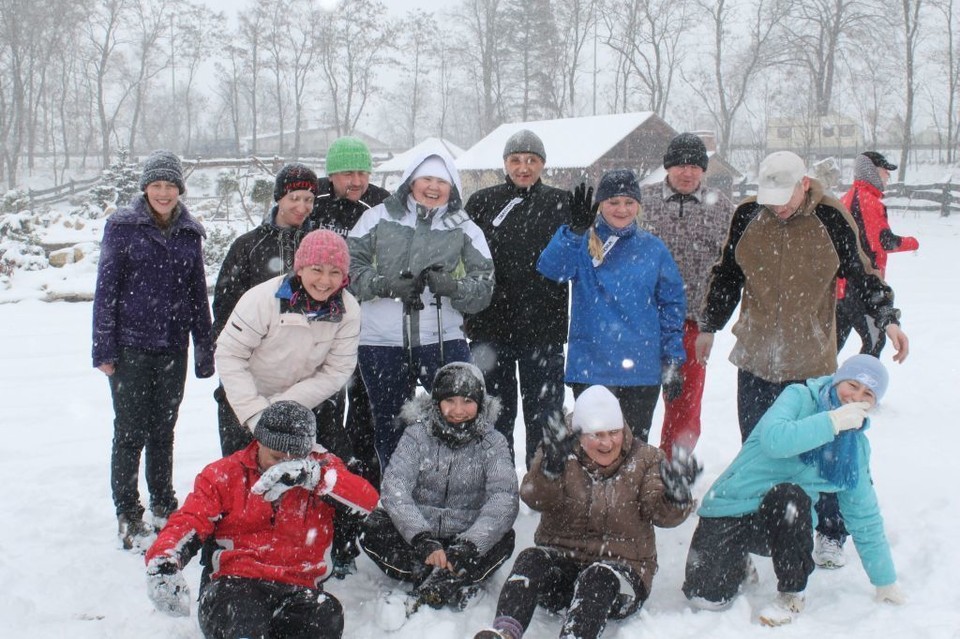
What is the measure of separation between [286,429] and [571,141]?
24.8 m

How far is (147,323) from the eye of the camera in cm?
385

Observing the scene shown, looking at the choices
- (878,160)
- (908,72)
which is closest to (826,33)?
(908,72)

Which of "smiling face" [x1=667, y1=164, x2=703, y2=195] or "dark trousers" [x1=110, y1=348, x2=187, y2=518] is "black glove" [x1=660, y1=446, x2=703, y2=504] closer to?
"smiling face" [x1=667, y1=164, x2=703, y2=195]

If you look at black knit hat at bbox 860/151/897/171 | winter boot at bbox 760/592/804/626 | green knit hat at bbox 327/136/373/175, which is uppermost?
black knit hat at bbox 860/151/897/171

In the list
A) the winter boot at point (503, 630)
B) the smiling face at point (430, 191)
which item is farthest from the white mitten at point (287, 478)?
the smiling face at point (430, 191)

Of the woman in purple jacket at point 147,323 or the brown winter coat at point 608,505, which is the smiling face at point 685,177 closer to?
the brown winter coat at point 608,505

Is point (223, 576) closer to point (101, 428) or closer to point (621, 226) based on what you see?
point (621, 226)

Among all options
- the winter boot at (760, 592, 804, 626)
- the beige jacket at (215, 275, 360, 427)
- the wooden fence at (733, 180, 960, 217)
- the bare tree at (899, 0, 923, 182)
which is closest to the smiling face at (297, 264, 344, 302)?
the beige jacket at (215, 275, 360, 427)

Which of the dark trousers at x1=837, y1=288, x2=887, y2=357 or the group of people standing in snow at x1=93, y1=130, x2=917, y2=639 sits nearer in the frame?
the group of people standing in snow at x1=93, y1=130, x2=917, y2=639

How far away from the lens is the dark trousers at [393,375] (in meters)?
3.98

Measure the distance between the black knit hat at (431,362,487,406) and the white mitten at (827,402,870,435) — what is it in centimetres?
151

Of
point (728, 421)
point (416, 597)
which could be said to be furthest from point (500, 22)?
point (416, 597)

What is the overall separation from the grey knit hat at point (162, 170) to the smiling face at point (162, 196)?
0.8 inches

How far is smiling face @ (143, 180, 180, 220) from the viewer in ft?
12.7
